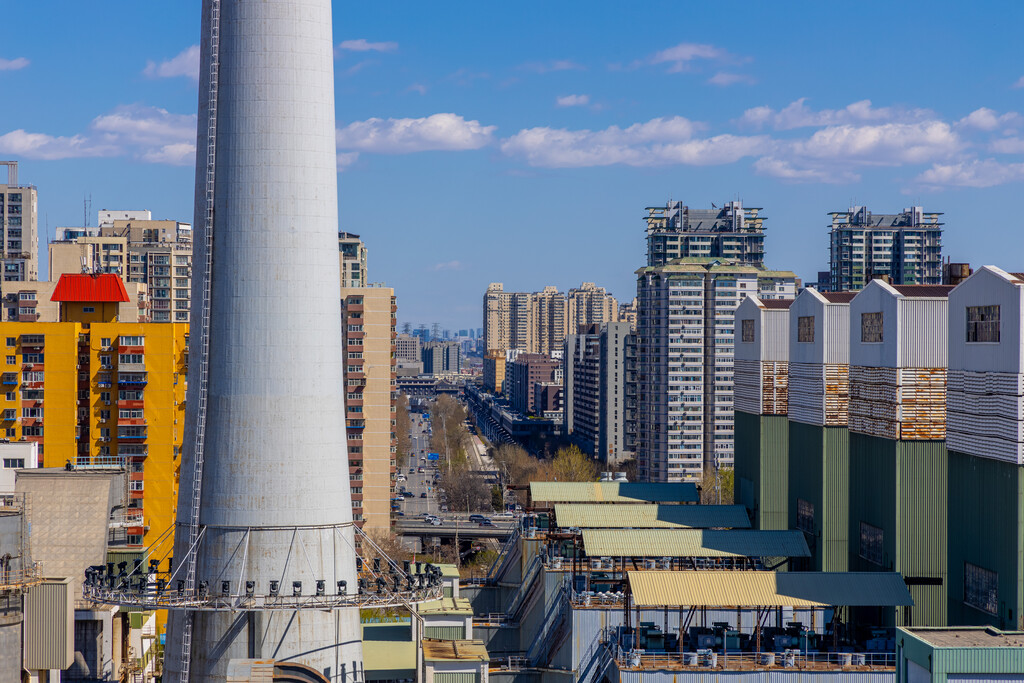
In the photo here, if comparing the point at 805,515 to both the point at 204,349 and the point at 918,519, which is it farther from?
the point at 204,349

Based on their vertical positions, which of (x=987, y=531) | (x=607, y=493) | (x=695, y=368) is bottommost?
(x=607, y=493)

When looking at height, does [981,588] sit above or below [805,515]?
below

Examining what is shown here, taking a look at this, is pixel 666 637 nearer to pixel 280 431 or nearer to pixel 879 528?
pixel 879 528

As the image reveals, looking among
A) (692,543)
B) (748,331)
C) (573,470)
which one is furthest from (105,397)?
(573,470)

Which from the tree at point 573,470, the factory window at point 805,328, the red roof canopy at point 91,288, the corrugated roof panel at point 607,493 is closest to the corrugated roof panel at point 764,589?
the factory window at point 805,328

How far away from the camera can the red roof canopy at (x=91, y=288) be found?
341 ft

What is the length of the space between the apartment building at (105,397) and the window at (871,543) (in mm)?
50403

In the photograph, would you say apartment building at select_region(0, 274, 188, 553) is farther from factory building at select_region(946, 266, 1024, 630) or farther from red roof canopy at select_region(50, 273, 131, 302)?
factory building at select_region(946, 266, 1024, 630)

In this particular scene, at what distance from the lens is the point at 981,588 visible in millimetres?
51969

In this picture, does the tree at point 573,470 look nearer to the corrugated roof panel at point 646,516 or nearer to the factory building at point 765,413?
the factory building at point 765,413

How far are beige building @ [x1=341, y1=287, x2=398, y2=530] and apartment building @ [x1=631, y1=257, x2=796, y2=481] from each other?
1918 inches

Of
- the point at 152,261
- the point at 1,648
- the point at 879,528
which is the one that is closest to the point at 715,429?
the point at 152,261

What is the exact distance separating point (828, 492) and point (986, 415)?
1983 centimetres

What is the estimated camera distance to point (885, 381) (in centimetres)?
6166
